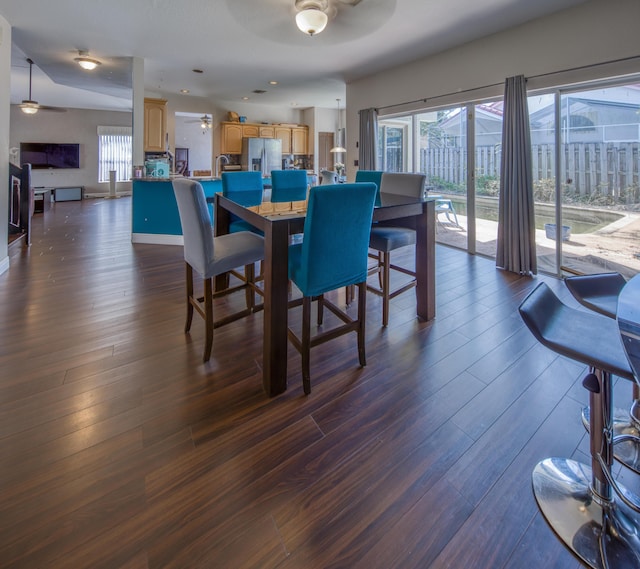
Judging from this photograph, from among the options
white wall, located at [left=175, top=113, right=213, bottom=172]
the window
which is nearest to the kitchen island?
white wall, located at [left=175, top=113, right=213, bottom=172]

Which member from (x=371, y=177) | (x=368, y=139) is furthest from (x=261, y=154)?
(x=371, y=177)

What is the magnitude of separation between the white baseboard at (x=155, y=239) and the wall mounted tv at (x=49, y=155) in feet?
26.5

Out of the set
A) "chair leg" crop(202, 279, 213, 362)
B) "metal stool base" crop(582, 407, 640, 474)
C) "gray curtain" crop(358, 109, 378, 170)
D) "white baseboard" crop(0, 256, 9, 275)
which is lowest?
"metal stool base" crop(582, 407, 640, 474)

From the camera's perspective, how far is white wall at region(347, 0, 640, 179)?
3.28 metres

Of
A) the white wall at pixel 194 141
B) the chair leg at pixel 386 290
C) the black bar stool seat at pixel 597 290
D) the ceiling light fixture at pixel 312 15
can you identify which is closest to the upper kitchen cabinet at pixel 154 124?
the ceiling light fixture at pixel 312 15

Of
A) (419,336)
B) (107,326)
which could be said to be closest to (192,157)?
(107,326)

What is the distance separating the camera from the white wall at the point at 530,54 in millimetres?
3281

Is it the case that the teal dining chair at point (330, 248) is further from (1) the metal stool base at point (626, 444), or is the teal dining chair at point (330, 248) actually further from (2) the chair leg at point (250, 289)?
(1) the metal stool base at point (626, 444)

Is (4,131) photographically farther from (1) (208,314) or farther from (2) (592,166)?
(2) (592,166)

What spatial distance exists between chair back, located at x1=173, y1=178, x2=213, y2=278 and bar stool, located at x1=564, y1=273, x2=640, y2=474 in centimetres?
174

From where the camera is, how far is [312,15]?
3.12 m

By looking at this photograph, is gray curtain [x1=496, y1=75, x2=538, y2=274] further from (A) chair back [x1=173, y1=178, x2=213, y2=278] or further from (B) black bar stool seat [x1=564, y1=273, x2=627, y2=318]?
(A) chair back [x1=173, y1=178, x2=213, y2=278]

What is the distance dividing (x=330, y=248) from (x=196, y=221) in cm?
77

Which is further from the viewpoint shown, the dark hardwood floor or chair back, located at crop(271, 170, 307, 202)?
chair back, located at crop(271, 170, 307, 202)
